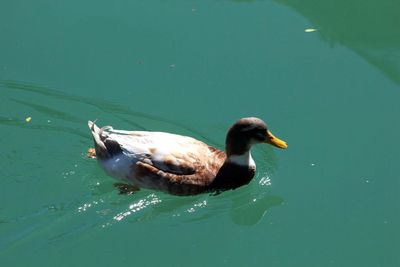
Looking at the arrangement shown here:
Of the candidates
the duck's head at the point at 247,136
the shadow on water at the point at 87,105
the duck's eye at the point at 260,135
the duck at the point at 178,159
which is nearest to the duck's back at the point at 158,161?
the duck at the point at 178,159

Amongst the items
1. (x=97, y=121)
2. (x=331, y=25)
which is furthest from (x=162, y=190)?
(x=331, y=25)

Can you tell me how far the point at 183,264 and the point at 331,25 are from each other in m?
4.28

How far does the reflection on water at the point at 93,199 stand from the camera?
6723mm

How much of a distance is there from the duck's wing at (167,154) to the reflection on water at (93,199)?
269 millimetres

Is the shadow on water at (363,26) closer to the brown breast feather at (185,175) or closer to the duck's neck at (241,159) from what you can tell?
the duck's neck at (241,159)

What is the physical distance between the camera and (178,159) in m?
7.02

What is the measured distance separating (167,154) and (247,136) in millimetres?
766

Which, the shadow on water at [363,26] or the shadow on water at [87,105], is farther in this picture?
the shadow on water at [363,26]

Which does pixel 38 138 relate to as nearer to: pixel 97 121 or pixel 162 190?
pixel 97 121

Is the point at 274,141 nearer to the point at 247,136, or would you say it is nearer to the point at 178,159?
the point at 247,136

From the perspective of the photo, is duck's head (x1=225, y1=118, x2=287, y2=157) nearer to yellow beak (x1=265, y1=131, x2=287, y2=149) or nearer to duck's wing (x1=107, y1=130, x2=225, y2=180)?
yellow beak (x1=265, y1=131, x2=287, y2=149)

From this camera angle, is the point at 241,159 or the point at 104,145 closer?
the point at 104,145

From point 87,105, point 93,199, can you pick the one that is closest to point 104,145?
point 93,199

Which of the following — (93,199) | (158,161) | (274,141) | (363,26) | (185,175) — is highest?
(363,26)
